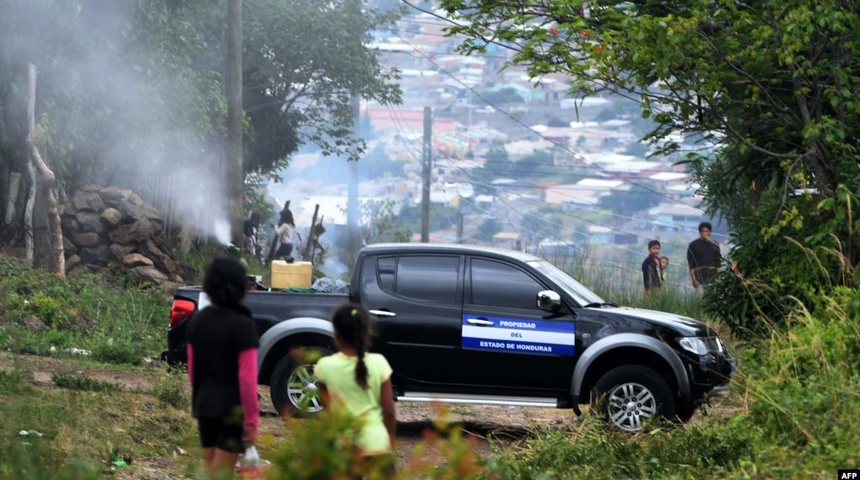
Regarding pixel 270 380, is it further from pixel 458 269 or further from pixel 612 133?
pixel 612 133

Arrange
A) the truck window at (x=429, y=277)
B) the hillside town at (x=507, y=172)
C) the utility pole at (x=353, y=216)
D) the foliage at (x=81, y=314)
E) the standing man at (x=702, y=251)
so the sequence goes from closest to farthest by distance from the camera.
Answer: the truck window at (x=429, y=277) → the foliage at (x=81, y=314) → the standing man at (x=702, y=251) → the utility pole at (x=353, y=216) → the hillside town at (x=507, y=172)

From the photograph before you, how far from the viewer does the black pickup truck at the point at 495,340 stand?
1065cm

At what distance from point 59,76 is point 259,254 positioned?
34.3 feet

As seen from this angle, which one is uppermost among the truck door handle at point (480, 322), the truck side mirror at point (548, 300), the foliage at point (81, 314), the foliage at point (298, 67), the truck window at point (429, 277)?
the foliage at point (298, 67)

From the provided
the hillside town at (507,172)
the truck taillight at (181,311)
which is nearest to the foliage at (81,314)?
the truck taillight at (181,311)

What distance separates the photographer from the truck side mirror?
10773 mm

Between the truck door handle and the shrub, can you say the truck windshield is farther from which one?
the shrub

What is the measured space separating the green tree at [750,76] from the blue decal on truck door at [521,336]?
2120 millimetres

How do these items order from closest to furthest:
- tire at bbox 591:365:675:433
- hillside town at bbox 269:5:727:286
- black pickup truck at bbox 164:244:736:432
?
tire at bbox 591:365:675:433 < black pickup truck at bbox 164:244:736:432 < hillside town at bbox 269:5:727:286

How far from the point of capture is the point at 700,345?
10773 mm

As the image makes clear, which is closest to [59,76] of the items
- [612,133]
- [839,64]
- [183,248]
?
[183,248]

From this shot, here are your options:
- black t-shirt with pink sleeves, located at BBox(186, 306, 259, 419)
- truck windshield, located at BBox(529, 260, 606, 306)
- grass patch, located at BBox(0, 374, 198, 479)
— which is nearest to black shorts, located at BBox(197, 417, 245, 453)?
black t-shirt with pink sleeves, located at BBox(186, 306, 259, 419)

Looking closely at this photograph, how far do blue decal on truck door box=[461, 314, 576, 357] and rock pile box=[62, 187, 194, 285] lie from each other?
11491 millimetres

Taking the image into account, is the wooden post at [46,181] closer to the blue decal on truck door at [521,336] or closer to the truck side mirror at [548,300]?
the blue decal on truck door at [521,336]
